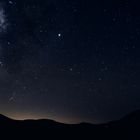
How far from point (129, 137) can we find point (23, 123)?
26.0 meters

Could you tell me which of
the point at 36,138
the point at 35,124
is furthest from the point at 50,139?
the point at 35,124

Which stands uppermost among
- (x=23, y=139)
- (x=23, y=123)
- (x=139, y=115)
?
(x=139, y=115)

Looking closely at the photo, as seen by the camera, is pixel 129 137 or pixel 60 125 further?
pixel 60 125

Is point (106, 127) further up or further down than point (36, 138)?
further up

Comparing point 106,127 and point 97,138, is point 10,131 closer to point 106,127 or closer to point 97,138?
point 97,138

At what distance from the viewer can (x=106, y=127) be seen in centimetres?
7062

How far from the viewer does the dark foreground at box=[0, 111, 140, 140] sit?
5875cm

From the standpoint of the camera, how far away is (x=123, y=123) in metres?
74.4

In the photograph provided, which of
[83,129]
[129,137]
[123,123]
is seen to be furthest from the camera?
[123,123]

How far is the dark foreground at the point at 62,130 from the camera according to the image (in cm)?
5875

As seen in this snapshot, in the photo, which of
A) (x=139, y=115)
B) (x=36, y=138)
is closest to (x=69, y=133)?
(x=36, y=138)

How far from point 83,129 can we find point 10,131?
19293mm

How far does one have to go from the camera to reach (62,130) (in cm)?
6512

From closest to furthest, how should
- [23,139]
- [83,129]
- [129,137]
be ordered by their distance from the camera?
1. [23,139]
2. [129,137]
3. [83,129]
